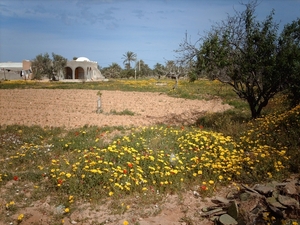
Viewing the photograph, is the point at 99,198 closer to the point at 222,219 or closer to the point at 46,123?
the point at 222,219

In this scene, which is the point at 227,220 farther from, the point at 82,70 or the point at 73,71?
the point at 82,70

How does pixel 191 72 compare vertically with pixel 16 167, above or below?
above

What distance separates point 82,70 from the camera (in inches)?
2282

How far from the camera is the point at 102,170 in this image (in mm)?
5719

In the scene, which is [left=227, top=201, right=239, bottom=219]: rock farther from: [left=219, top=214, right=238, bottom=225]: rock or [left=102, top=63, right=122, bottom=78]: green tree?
[left=102, top=63, right=122, bottom=78]: green tree

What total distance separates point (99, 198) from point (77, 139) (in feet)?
11.7

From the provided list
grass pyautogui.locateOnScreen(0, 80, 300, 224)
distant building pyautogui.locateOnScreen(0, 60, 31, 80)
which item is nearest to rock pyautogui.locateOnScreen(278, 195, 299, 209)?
grass pyautogui.locateOnScreen(0, 80, 300, 224)

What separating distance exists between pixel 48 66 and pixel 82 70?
7570 millimetres

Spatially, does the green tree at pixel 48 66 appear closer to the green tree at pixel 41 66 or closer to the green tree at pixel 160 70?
the green tree at pixel 41 66

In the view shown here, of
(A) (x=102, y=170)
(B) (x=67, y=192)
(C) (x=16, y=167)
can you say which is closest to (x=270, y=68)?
(A) (x=102, y=170)

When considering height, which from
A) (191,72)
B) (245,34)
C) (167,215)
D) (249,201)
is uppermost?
(245,34)

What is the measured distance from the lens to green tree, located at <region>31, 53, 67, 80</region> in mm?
52531

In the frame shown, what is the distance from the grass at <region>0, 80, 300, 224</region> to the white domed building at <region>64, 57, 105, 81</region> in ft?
157

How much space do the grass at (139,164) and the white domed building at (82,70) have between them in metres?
47.9
